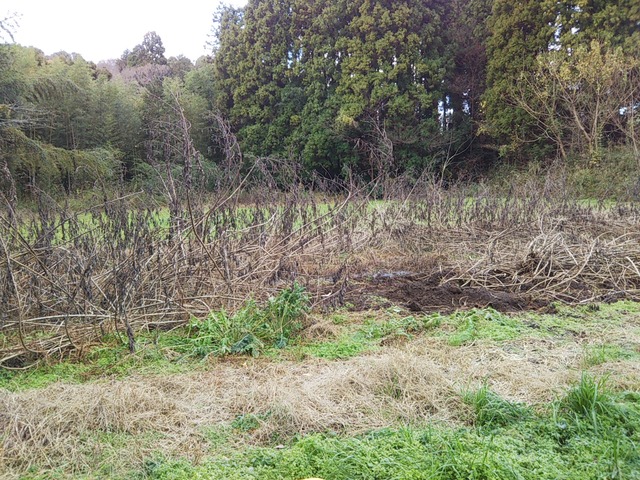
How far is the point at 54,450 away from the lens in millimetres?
1879

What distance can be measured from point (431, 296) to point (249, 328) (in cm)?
183

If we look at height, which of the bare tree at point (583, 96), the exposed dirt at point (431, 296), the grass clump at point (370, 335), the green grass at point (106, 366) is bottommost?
the exposed dirt at point (431, 296)

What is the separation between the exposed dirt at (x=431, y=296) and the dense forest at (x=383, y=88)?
763cm

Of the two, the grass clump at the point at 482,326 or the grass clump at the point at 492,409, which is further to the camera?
the grass clump at the point at 482,326

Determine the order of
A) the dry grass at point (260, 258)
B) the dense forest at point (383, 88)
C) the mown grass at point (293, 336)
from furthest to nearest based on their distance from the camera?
the dense forest at point (383, 88) → the dry grass at point (260, 258) → the mown grass at point (293, 336)

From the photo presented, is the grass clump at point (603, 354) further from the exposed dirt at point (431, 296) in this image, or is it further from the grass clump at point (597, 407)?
the exposed dirt at point (431, 296)

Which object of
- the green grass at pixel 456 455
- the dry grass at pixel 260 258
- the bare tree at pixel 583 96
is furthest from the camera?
the bare tree at pixel 583 96

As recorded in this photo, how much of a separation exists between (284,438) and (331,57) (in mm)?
17378

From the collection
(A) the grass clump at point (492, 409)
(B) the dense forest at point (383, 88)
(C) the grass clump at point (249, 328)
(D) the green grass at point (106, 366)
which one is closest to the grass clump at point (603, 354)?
(A) the grass clump at point (492, 409)

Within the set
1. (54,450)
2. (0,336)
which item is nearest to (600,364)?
(54,450)

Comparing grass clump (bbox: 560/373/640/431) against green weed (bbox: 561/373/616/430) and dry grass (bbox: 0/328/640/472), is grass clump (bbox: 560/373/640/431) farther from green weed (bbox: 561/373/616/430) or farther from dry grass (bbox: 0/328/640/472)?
dry grass (bbox: 0/328/640/472)

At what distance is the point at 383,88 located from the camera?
1588 centimetres

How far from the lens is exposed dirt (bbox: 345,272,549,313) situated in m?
3.92

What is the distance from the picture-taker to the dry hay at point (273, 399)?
1972 millimetres
